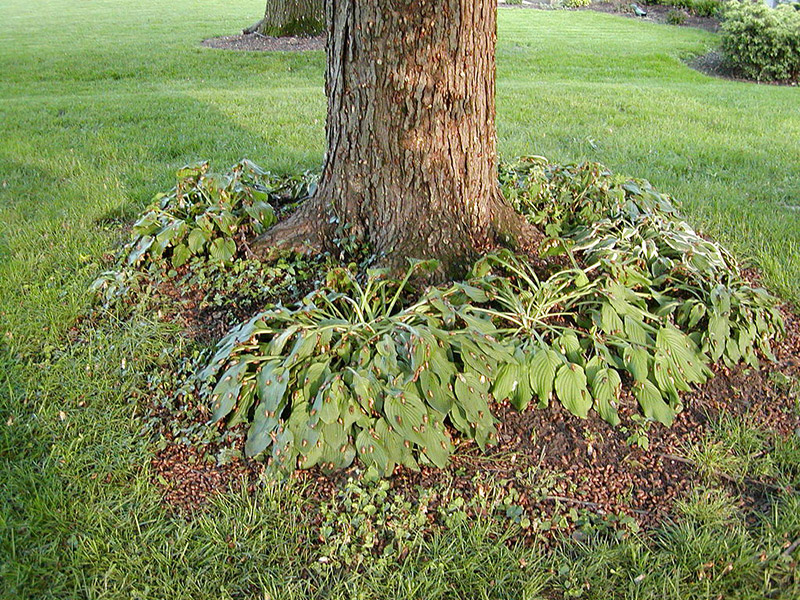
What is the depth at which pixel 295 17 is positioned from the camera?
12117mm

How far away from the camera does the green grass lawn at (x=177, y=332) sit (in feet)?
6.59

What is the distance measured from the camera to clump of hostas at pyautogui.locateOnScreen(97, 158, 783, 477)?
7.64 ft

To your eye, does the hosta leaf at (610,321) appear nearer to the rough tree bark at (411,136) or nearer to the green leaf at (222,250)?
the rough tree bark at (411,136)

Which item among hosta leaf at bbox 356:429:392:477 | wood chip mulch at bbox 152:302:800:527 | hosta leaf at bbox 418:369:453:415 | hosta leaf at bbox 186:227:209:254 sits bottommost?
wood chip mulch at bbox 152:302:800:527

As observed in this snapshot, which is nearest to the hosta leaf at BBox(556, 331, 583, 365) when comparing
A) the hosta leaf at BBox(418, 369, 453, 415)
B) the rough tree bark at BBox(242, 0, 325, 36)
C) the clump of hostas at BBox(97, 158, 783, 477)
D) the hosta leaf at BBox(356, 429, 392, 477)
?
the clump of hostas at BBox(97, 158, 783, 477)

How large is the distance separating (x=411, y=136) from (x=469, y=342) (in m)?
1.07

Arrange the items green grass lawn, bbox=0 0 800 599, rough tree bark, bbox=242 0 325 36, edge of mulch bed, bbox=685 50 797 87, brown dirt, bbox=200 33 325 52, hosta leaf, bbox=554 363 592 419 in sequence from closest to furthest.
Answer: green grass lawn, bbox=0 0 800 599 → hosta leaf, bbox=554 363 592 419 → brown dirt, bbox=200 33 325 52 → edge of mulch bed, bbox=685 50 797 87 → rough tree bark, bbox=242 0 325 36

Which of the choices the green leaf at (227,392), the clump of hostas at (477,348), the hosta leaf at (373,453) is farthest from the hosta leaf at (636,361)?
the green leaf at (227,392)

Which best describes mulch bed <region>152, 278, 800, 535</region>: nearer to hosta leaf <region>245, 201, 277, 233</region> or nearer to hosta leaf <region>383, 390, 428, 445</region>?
hosta leaf <region>383, 390, 428, 445</region>

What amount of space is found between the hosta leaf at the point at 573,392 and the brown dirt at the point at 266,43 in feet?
32.8

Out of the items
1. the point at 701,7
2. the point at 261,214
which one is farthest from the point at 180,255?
the point at 701,7

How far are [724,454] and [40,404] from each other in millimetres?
2752

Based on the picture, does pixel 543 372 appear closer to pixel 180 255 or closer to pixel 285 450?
pixel 285 450

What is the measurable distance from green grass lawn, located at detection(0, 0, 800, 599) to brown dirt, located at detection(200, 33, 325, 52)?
1.09 meters
